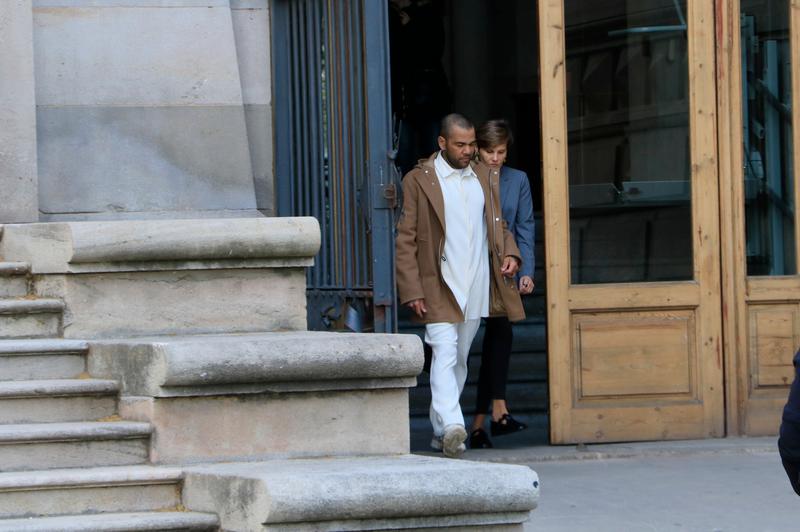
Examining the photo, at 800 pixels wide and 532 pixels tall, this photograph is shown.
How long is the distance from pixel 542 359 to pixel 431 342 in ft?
7.53

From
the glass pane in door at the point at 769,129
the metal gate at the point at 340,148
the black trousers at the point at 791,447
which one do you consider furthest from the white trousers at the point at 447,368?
the black trousers at the point at 791,447

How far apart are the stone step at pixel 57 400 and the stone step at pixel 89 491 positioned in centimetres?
38

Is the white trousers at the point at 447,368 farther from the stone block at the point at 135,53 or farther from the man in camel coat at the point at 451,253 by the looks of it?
the stone block at the point at 135,53

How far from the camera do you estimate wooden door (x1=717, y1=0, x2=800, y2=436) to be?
920cm

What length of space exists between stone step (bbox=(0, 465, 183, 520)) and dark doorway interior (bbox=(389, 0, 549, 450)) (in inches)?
128

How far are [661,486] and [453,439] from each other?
1.04 m

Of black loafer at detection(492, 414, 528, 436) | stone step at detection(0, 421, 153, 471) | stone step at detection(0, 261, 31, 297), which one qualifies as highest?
stone step at detection(0, 261, 31, 297)

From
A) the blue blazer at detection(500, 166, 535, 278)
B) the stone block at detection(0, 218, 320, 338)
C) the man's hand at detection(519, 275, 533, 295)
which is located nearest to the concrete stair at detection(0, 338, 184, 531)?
the stone block at detection(0, 218, 320, 338)

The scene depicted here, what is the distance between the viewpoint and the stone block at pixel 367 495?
5.23 metres

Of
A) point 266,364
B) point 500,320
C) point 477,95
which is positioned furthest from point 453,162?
point 477,95

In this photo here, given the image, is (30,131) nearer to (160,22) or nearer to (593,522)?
(160,22)

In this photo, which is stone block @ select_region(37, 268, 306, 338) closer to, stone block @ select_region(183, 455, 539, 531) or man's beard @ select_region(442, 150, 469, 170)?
stone block @ select_region(183, 455, 539, 531)

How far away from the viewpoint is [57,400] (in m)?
6.25

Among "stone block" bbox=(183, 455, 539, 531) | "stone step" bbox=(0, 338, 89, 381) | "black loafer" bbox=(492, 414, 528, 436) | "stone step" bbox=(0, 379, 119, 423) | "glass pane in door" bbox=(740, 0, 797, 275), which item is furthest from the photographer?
"glass pane in door" bbox=(740, 0, 797, 275)
